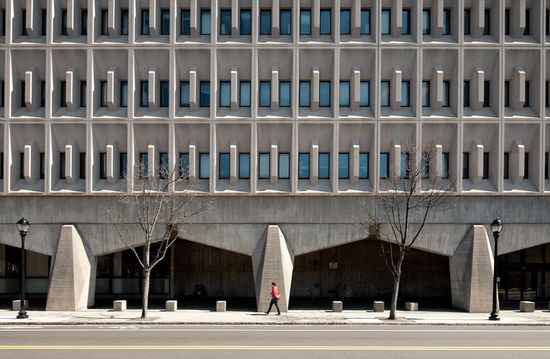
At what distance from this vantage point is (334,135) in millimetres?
29984

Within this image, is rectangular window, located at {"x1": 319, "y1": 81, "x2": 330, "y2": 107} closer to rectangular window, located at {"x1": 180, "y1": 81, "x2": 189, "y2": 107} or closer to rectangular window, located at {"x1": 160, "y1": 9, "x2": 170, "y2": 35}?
rectangular window, located at {"x1": 180, "y1": 81, "x2": 189, "y2": 107}

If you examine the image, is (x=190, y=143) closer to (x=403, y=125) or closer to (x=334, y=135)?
(x=334, y=135)

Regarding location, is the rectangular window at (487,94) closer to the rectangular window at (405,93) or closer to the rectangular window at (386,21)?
the rectangular window at (405,93)

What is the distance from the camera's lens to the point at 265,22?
31031 millimetres

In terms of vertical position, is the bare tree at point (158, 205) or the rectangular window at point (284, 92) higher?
the rectangular window at point (284, 92)

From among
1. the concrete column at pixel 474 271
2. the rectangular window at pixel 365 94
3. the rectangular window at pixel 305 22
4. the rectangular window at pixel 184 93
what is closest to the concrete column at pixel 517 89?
the concrete column at pixel 474 271

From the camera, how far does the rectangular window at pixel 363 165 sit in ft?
101

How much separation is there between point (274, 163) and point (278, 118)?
7.80ft

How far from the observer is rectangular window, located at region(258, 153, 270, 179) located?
30795 mm

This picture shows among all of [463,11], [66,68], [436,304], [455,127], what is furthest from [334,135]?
[66,68]

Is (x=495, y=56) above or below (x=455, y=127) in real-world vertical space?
above

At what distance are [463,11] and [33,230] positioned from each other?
25335mm

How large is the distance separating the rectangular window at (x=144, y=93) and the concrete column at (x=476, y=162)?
57.7 ft

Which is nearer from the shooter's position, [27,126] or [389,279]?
[27,126]
